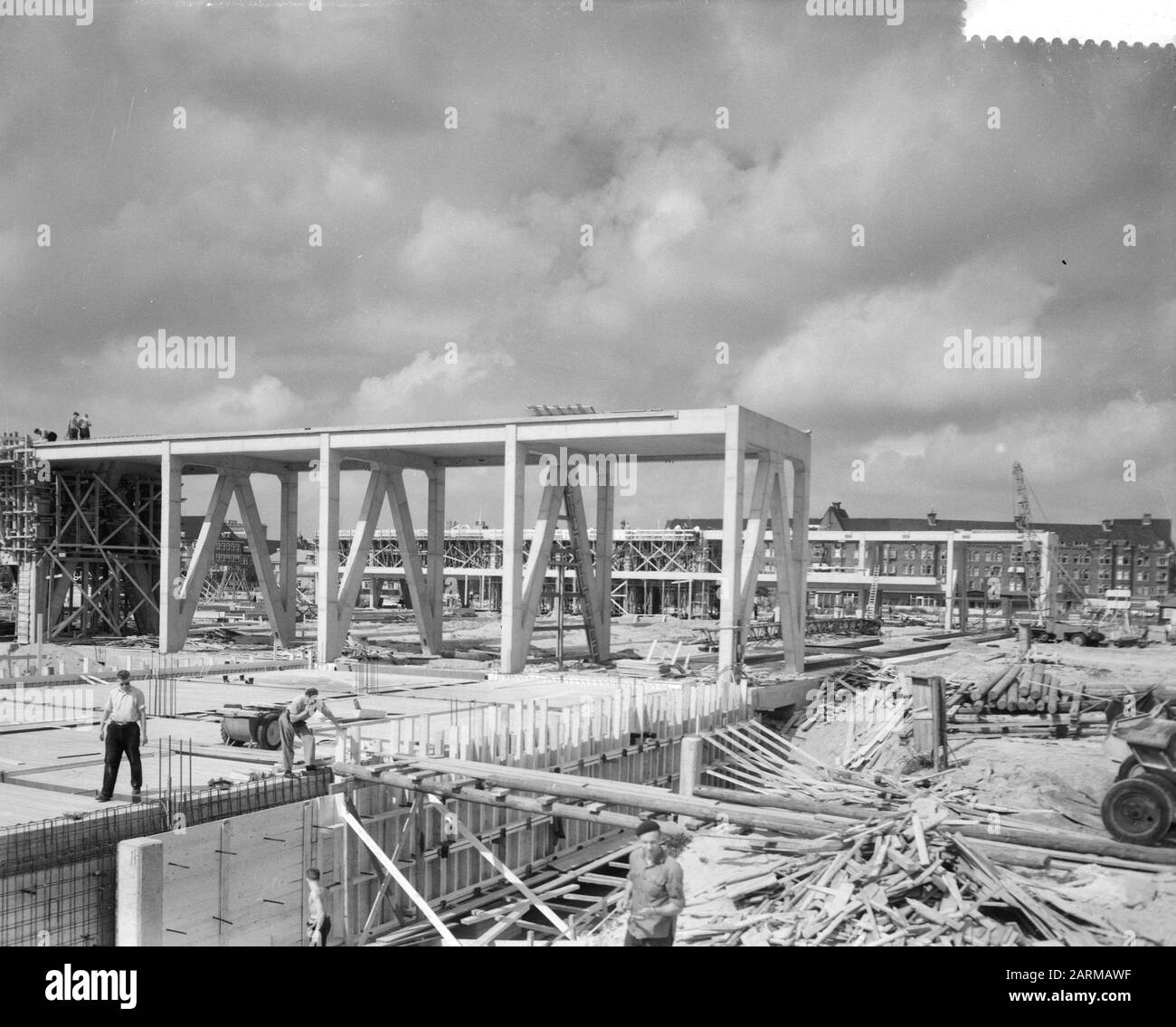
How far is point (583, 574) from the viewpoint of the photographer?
3941 cm

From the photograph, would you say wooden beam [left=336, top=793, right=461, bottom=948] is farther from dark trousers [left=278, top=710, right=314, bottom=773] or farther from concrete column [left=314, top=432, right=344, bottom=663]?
concrete column [left=314, top=432, right=344, bottom=663]

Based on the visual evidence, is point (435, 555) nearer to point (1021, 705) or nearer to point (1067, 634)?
point (1021, 705)

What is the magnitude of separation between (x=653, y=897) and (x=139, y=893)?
259 inches

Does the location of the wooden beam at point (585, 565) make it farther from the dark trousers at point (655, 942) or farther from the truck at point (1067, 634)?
the dark trousers at point (655, 942)

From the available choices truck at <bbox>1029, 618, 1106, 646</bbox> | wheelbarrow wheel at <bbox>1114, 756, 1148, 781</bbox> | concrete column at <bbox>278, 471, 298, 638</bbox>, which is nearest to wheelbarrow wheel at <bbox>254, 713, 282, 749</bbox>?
wheelbarrow wheel at <bbox>1114, 756, 1148, 781</bbox>

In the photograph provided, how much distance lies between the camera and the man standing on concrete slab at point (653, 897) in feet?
27.0

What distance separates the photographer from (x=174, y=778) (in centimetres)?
1572

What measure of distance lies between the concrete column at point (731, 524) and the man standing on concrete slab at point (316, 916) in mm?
17871

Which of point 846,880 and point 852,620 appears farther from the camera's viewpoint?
point 852,620

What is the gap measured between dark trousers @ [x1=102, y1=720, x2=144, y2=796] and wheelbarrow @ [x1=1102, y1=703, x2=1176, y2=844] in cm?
1314

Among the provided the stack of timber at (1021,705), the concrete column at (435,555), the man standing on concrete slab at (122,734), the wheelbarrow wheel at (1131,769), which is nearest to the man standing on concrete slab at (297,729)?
the man standing on concrete slab at (122,734)

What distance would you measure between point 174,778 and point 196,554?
2896cm
